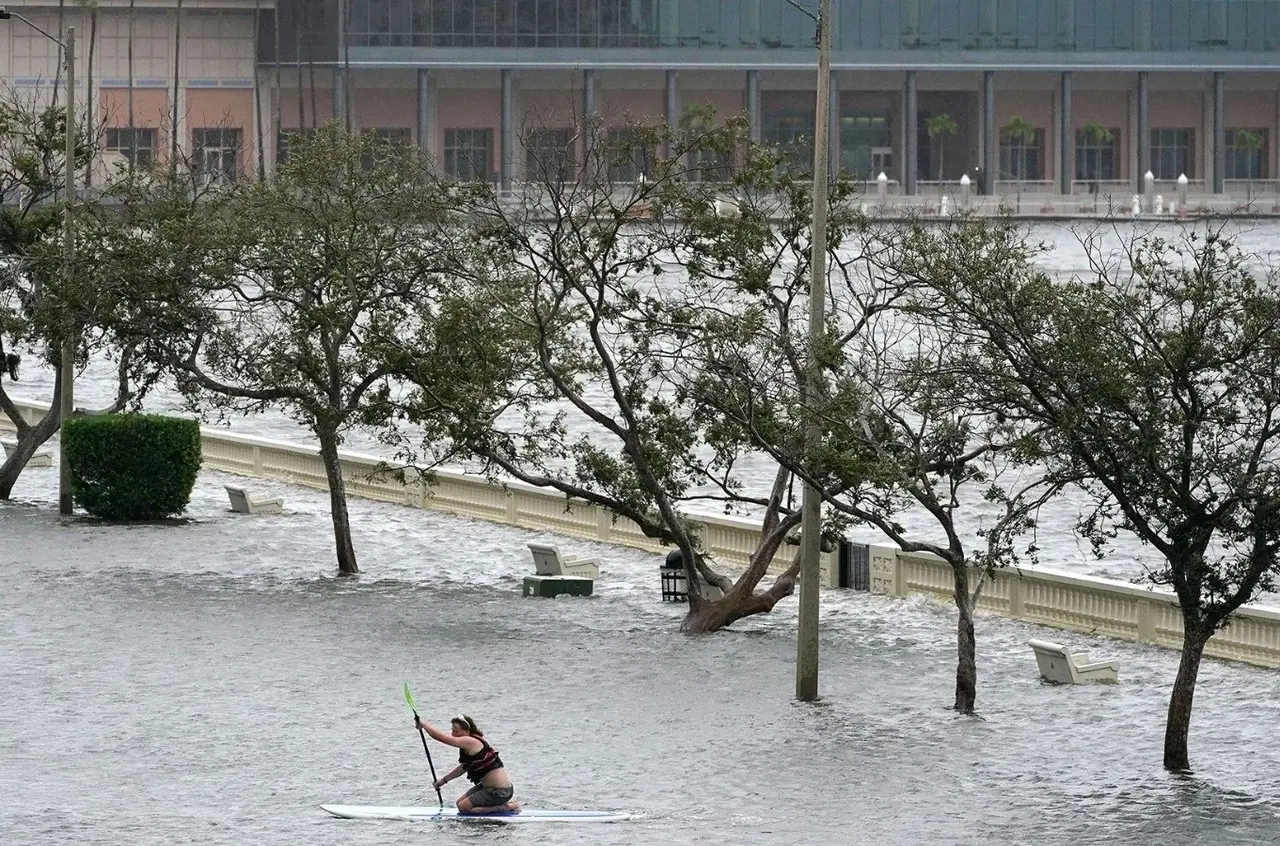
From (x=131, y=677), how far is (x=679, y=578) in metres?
8.68

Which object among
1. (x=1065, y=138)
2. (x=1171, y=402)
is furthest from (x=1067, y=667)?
(x=1065, y=138)

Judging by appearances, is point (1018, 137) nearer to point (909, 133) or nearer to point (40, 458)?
point (909, 133)

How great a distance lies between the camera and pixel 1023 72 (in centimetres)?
12612

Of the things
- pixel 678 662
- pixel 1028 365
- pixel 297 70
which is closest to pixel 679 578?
pixel 678 662

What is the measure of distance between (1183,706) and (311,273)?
15698 mm

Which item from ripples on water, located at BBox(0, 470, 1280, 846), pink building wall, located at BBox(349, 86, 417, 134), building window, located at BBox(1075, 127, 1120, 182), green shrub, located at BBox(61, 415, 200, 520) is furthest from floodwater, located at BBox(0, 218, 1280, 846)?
building window, located at BBox(1075, 127, 1120, 182)

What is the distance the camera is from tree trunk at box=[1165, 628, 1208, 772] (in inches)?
826

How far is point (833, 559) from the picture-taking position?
3256cm

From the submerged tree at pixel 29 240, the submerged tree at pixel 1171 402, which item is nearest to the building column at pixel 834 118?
the submerged tree at pixel 29 240

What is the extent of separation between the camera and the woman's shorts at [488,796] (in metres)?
18.7

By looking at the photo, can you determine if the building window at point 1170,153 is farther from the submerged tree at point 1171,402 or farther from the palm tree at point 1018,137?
the submerged tree at point 1171,402

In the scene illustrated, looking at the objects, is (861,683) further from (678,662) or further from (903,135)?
(903,135)

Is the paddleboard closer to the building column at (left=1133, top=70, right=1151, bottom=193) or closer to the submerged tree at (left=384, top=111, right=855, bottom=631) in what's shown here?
the submerged tree at (left=384, top=111, right=855, bottom=631)

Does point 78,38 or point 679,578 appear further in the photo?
point 78,38
